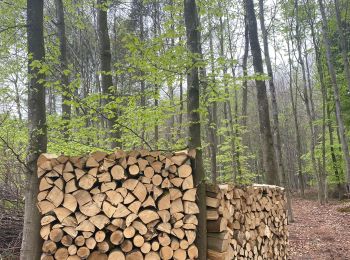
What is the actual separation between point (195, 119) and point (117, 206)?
2.06m

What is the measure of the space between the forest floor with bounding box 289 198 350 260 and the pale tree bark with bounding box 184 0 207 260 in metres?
4.37

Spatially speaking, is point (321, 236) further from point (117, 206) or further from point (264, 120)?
point (117, 206)

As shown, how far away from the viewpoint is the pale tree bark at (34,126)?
14.3 feet

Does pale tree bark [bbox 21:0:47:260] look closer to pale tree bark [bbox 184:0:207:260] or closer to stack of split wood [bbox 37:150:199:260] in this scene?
stack of split wood [bbox 37:150:199:260]

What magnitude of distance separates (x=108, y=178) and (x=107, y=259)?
0.91 m

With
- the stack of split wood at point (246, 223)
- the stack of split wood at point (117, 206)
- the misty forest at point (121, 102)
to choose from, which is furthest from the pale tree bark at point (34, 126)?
the stack of split wood at point (246, 223)

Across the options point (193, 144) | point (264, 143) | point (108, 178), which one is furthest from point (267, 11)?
point (108, 178)

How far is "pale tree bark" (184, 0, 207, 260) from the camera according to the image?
4355 mm

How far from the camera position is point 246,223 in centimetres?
565

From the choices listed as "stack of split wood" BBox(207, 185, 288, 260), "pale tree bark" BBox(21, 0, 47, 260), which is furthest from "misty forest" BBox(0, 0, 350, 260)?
"stack of split wood" BBox(207, 185, 288, 260)

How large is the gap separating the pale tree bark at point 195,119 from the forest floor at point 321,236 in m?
4.37

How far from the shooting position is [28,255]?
419cm

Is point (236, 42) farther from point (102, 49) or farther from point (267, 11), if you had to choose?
point (102, 49)

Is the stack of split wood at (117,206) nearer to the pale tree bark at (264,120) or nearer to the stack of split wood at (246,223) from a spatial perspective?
the stack of split wood at (246,223)
